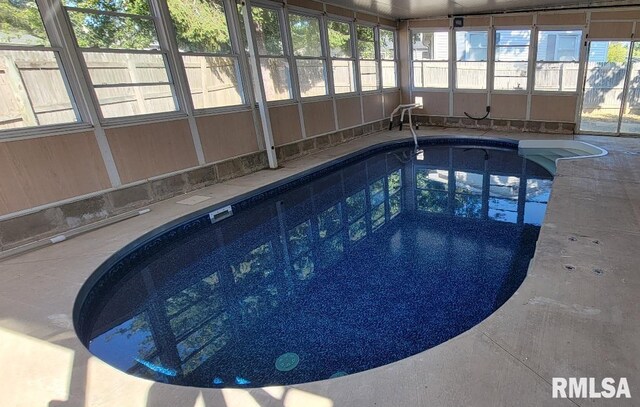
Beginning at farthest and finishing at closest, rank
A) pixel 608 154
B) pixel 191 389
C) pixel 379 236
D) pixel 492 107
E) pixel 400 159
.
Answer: pixel 492 107
pixel 400 159
pixel 608 154
pixel 379 236
pixel 191 389

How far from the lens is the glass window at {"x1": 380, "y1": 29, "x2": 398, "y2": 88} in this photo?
28.2ft

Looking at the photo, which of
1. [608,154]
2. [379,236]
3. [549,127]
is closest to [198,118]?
[379,236]

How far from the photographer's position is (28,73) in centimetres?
334

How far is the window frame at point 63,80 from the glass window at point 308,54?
147 inches

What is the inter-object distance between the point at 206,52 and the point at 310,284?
12.8 feet

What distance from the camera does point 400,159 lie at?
6.96m

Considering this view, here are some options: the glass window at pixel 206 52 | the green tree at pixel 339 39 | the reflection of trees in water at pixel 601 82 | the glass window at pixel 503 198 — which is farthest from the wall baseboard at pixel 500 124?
the glass window at pixel 206 52

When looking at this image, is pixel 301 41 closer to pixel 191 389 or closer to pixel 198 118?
pixel 198 118

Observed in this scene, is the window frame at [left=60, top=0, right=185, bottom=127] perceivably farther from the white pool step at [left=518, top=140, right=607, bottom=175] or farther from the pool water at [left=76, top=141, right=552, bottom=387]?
the white pool step at [left=518, top=140, right=607, bottom=175]

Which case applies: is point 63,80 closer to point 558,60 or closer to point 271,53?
point 271,53

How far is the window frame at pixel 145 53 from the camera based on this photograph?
3.67m

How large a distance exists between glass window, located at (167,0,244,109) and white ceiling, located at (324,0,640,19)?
8.71 ft

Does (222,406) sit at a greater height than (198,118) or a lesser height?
lesser

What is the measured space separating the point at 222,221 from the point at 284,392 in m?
3.14
